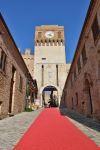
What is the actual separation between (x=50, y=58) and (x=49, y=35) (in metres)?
6.90

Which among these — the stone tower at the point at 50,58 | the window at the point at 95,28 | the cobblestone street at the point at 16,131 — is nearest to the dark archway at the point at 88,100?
the cobblestone street at the point at 16,131

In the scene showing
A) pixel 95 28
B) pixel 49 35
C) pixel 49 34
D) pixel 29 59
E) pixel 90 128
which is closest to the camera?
pixel 90 128

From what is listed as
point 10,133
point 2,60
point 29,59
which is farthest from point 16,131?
point 29,59

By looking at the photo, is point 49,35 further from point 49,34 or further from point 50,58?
point 50,58

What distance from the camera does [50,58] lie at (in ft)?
114

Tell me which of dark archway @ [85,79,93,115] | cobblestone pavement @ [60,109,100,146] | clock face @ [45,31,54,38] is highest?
clock face @ [45,31,54,38]

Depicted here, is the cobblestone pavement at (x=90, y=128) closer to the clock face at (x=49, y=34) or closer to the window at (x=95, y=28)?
the window at (x=95, y=28)

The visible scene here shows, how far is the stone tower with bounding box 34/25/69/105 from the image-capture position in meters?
32.6

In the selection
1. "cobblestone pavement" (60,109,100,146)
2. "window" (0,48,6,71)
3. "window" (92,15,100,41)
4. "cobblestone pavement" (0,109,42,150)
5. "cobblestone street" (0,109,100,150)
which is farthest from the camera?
"window" (0,48,6,71)

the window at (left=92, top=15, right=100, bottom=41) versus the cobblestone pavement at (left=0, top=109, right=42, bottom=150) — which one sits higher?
the window at (left=92, top=15, right=100, bottom=41)

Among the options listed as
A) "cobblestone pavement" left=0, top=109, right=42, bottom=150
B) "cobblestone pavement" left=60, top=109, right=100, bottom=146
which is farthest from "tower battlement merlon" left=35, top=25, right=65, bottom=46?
"cobblestone pavement" left=0, top=109, right=42, bottom=150

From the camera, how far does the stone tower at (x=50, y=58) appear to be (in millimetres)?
32625

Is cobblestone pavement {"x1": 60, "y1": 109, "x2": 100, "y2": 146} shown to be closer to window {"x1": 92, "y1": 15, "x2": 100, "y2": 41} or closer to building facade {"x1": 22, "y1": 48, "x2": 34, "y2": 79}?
window {"x1": 92, "y1": 15, "x2": 100, "y2": 41}

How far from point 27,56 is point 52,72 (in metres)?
13.8
